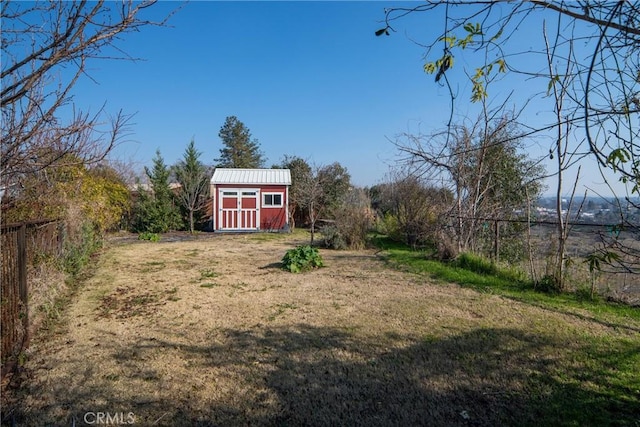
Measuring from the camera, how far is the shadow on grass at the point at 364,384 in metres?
2.35

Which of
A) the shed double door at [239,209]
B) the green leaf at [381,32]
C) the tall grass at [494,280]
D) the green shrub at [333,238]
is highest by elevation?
the green leaf at [381,32]

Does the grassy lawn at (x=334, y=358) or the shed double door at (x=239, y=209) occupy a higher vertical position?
the shed double door at (x=239, y=209)

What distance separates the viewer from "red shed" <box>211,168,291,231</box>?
16.9 metres

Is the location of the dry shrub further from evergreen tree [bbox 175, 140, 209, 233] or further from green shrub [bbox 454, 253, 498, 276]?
evergreen tree [bbox 175, 140, 209, 233]

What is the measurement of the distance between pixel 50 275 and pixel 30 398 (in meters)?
3.04

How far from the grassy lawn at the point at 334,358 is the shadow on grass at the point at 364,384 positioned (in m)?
0.01

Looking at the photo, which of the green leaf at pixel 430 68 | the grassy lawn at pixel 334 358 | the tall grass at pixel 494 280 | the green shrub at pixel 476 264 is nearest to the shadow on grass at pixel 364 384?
the grassy lawn at pixel 334 358

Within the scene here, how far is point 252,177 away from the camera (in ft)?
58.4

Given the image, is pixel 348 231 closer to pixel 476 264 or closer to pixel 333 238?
pixel 333 238

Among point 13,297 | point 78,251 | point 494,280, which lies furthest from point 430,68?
point 78,251

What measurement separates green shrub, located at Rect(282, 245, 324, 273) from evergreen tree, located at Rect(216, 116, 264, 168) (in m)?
28.3

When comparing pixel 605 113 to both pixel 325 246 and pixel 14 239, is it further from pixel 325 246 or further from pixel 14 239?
pixel 325 246

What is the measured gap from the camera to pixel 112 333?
3789 mm

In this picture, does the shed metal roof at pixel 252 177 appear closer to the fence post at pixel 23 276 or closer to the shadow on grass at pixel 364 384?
the fence post at pixel 23 276
